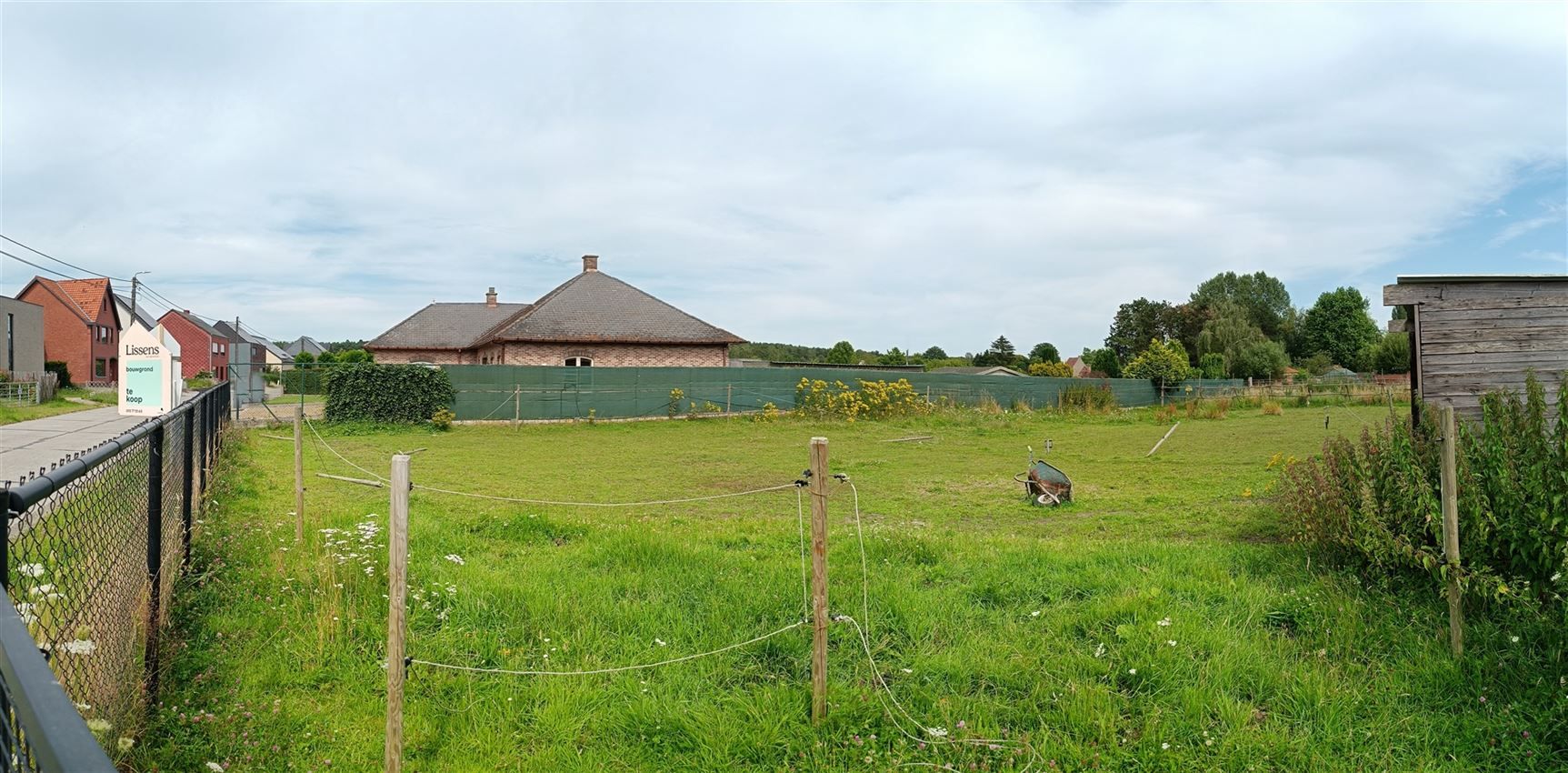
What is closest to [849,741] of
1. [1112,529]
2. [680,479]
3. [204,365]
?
[1112,529]

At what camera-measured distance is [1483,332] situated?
22.4ft

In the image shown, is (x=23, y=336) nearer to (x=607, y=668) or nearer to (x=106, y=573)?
(x=106, y=573)

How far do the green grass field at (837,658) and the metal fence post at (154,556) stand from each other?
0.56 feet

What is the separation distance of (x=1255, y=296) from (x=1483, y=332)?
86.2m

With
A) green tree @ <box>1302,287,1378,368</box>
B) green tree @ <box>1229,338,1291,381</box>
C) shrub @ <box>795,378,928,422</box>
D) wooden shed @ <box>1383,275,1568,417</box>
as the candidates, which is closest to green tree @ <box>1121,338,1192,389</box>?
green tree @ <box>1229,338,1291,381</box>

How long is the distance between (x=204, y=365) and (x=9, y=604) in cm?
7892

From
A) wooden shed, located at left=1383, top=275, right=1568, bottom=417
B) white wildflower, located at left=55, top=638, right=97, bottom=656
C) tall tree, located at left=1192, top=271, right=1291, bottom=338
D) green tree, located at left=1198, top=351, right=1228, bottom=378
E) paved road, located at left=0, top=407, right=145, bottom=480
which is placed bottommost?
paved road, located at left=0, top=407, right=145, bottom=480

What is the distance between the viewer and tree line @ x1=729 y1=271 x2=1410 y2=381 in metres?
58.1

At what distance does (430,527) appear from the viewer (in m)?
7.82

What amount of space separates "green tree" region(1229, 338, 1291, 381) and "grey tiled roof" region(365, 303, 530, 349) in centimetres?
4936

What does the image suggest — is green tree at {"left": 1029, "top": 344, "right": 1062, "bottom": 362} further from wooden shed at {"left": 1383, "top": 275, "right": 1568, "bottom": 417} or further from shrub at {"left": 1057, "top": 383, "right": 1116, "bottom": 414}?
wooden shed at {"left": 1383, "top": 275, "right": 1568, "bottom": 417}

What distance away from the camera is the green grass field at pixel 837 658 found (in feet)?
13.6

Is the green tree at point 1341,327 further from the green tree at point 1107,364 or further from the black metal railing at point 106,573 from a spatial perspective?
the black metal railing at point 106,573

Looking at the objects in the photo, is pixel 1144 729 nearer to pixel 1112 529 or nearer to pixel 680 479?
pixel 1112 529
